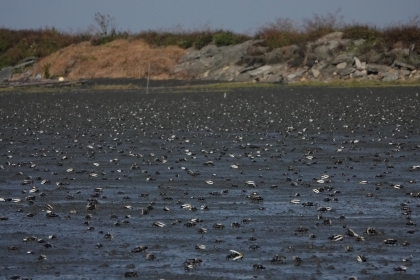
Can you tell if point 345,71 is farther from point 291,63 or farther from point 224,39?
point 224,39

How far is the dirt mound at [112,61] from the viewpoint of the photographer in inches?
3022

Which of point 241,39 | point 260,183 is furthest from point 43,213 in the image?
point 241,39

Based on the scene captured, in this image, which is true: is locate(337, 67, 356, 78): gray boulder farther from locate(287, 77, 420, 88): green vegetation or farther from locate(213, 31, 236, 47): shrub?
locate(213, 31, 236, 47): shrub

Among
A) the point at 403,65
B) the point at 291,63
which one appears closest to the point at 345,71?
the point at 403,65

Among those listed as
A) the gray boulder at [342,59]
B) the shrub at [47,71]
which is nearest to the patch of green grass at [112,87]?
the gray boulder at [342,59]

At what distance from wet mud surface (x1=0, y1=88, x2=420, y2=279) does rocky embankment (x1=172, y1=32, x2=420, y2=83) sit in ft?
100

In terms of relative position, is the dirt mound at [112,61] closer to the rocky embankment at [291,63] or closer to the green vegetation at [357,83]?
the rocky embankment at [291,63]

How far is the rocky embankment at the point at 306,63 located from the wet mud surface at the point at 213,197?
30.5 m

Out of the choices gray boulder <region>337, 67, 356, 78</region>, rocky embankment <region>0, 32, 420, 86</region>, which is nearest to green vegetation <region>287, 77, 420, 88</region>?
rocky embankment <region>0, 32, 420, 86</region>

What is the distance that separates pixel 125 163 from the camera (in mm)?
19922

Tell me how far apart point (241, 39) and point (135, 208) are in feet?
214

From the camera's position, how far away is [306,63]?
217 ft

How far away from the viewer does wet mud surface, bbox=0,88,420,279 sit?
10320 millimetres

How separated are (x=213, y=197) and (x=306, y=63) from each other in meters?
52.3
